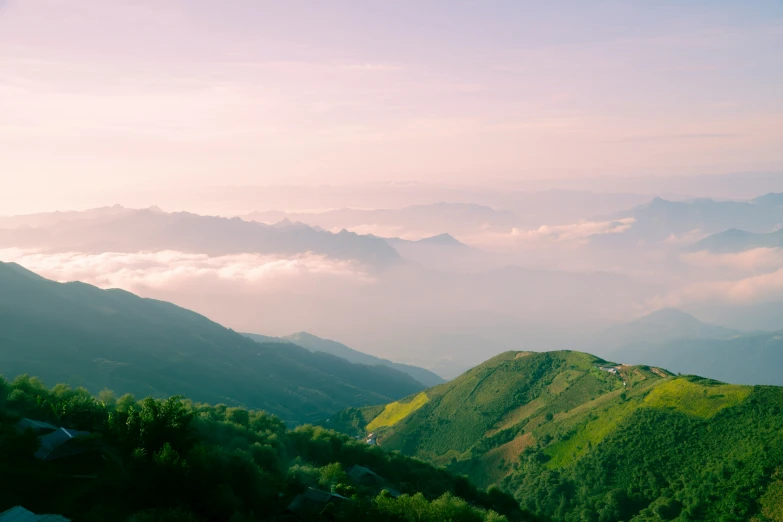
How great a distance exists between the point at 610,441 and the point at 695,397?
65.8ft

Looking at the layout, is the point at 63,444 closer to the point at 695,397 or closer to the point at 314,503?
the point at 314,503

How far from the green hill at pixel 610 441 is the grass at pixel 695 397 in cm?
22

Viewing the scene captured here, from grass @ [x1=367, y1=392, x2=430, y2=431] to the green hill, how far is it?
751 centimetres

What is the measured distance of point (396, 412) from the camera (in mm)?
180250

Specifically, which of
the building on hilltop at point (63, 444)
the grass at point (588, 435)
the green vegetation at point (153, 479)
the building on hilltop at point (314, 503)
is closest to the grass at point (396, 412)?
the grass at point (588, 435)

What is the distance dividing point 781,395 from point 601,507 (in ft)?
139

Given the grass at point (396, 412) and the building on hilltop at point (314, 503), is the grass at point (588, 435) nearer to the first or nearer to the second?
the grass at point (396, 412)

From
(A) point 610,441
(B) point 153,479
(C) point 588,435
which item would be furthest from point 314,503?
(C) point 588,435

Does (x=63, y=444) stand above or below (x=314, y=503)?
above

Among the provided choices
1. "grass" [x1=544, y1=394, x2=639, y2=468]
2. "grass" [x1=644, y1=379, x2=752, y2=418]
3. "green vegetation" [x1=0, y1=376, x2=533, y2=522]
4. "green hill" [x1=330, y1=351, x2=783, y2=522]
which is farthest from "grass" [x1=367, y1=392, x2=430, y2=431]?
"green vegetation" [x1=0, y1=376, x2=533, y2=522]

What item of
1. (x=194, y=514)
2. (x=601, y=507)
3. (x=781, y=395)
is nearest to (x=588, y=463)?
(x=601, y=507)

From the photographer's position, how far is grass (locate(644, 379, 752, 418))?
346 feet

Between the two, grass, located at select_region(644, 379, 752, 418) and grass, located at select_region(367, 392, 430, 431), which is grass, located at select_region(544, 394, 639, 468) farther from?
grass, located at select_region(367, 392, 430, 431)

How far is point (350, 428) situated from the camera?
591 feet
